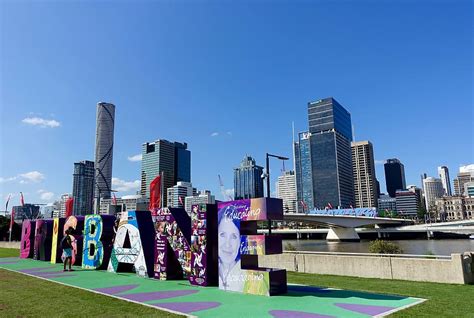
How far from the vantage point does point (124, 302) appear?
466 inches

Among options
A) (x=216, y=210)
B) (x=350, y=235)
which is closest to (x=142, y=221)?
(x=216, y=210)

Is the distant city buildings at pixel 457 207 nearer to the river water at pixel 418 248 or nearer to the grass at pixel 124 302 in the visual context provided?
the river water at pixel 418 248

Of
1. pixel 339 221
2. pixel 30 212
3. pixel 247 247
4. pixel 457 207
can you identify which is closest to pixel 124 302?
pixel 247 247

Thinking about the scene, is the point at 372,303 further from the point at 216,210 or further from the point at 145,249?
the point at 145,249

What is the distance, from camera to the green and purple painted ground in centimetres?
1041

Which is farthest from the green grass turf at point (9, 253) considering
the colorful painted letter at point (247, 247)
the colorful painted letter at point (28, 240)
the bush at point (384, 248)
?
the bush at point (384, 248)

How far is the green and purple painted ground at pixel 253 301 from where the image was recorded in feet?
34.2

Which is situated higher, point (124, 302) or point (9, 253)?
point (124, 302)

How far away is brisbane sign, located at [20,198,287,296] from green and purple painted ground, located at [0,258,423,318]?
0.77 metres

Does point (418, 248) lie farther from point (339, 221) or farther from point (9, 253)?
point (9, 253)

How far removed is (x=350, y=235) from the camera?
322ft

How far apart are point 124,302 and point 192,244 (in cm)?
502

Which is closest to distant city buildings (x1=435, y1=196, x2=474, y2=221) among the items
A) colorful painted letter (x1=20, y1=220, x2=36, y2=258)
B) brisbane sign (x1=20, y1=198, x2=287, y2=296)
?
colorful painted letter (x1=20, y1=220, x2=36, y2=258)

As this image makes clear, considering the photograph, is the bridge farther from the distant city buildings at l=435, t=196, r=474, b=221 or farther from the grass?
the distant city buildings at l=435, t=196, r=474, b=221
